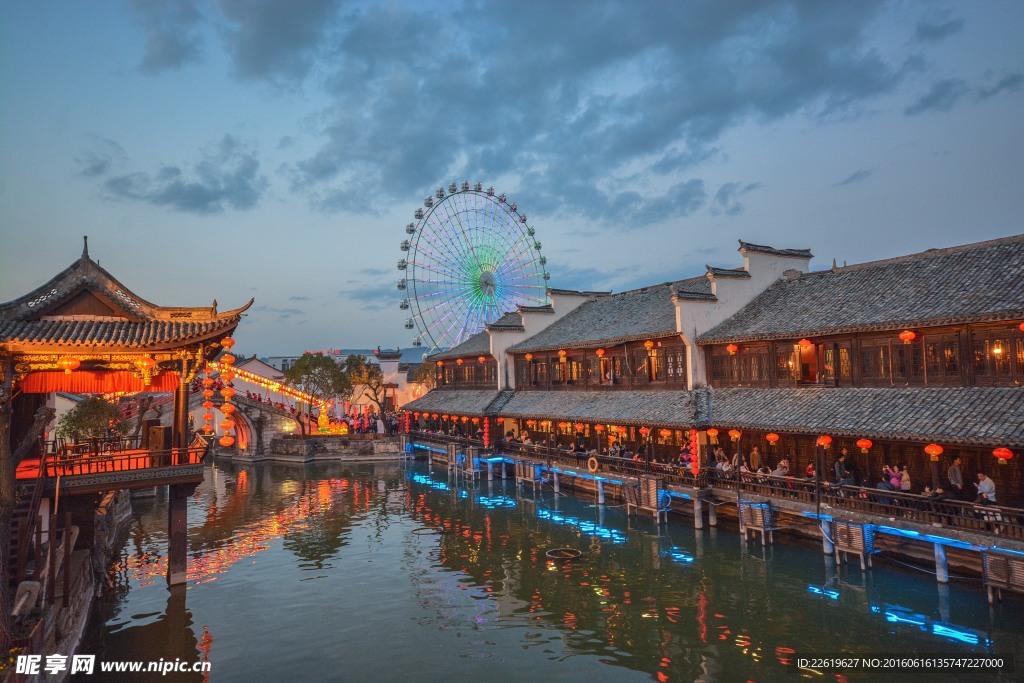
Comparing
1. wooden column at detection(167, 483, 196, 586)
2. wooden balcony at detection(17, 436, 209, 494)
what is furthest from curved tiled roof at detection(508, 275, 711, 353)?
wooden column at detection(167, 483, 196, 586)

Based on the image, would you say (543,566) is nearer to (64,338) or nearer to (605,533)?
(605,533)

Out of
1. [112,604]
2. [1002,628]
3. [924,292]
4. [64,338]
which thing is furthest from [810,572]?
[64,338]

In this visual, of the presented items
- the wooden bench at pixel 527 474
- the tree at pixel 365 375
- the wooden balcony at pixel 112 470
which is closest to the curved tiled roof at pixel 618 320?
the wooden bench at pixel 527 474

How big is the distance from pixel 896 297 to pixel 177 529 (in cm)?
2499

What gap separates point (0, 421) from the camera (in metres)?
12.5

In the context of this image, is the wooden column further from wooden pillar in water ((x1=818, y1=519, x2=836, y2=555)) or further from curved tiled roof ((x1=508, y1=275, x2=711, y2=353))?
curved tiled roof ((x1=508, y1=275, x2=711, y2=353))

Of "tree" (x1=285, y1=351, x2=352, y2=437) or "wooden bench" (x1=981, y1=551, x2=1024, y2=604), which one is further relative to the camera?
"tree" (x1=285, y1=351, x2=352, y2=437)

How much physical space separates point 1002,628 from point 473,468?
2820 cm

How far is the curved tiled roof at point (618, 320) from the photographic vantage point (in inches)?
1240

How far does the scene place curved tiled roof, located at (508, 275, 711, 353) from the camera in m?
31.5

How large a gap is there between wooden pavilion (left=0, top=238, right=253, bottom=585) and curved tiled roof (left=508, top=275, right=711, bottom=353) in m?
18.8

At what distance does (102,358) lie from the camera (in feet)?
62.2

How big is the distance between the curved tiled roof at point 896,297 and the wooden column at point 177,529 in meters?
21.0

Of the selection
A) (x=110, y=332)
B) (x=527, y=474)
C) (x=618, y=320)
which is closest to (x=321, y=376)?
(x=527, y=474)
